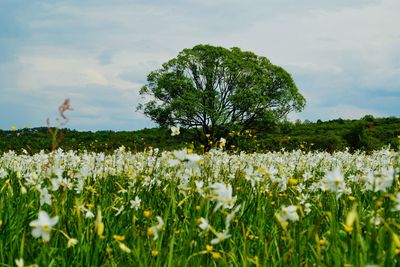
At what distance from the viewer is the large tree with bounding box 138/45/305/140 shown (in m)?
32.1

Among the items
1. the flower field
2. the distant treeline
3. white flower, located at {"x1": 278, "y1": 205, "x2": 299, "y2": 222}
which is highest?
the distant treeline

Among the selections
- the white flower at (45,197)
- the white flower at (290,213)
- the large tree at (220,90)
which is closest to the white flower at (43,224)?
the white flower at (45,197)

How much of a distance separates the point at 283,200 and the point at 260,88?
2673 cm

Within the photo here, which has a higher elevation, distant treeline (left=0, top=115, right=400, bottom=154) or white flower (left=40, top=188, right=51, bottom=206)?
distant treeline (left=0, top=115, right=400, bottom=154)

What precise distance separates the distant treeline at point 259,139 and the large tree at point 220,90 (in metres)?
1.15

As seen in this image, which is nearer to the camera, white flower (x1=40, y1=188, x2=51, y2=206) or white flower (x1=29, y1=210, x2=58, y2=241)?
white flower (x1=29, y1=210, x2=58, y2=241)

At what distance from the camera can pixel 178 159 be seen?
313 centimetres

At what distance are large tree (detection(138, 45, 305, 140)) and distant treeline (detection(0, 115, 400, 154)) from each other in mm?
1147

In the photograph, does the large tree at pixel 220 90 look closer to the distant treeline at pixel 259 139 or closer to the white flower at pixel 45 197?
the distant treeline at pixel 259 139

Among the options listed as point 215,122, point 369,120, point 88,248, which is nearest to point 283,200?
point 88,248

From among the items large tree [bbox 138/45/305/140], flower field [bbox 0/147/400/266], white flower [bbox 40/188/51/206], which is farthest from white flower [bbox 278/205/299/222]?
large tree [bbox 138/45/305/140]

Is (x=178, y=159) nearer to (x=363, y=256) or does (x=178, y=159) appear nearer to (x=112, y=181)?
(x=363, y=256)

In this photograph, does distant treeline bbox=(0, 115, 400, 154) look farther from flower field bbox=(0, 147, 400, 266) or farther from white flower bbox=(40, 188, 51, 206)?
white flower bbox=(40, 188, 51, 206)

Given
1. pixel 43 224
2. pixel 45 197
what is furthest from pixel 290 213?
pixel 45 197
